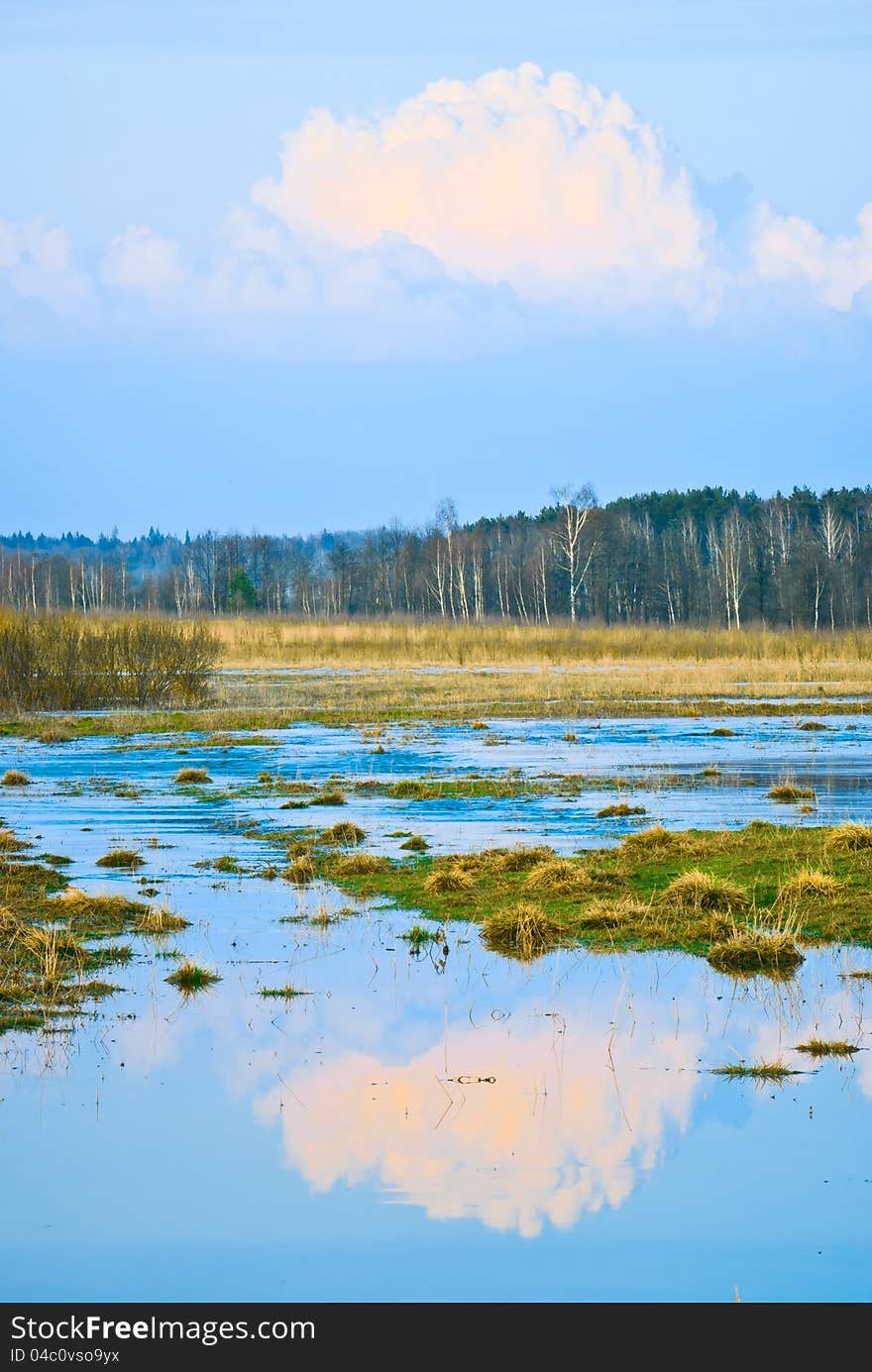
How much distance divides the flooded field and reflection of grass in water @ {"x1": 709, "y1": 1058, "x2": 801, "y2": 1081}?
35mm

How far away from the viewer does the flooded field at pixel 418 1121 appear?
20.6 feet

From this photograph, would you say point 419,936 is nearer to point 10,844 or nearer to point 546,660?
point 10,844

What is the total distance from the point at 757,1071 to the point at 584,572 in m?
94.0

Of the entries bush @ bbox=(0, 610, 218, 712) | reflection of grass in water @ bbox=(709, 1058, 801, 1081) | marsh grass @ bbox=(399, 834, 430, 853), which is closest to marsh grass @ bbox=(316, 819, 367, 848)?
marsh grass @ bbox=(399, 834, 430, 853)

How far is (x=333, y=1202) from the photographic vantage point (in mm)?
7039

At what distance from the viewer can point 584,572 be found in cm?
10194

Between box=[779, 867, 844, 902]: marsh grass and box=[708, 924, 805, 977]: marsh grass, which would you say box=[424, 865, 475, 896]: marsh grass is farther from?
box=[708, 924, 805, 977]: marsh grass

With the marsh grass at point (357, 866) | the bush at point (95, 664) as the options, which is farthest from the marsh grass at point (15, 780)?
the bush at point (95, 664)

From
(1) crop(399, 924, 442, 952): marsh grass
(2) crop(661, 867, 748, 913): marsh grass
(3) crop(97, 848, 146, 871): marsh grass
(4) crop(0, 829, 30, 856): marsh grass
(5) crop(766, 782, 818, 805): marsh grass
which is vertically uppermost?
(4) crop(0, 829, 30, 856): marsh grass

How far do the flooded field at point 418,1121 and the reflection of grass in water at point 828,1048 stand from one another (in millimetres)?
85

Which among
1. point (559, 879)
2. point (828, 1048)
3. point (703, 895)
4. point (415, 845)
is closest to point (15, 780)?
point (415, 845)

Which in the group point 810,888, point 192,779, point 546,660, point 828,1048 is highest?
point 546,660

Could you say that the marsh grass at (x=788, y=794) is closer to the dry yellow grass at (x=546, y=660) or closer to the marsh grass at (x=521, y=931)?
the marsh grass at (x=521, y=931)

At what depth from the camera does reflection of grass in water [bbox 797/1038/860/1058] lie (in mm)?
9102
